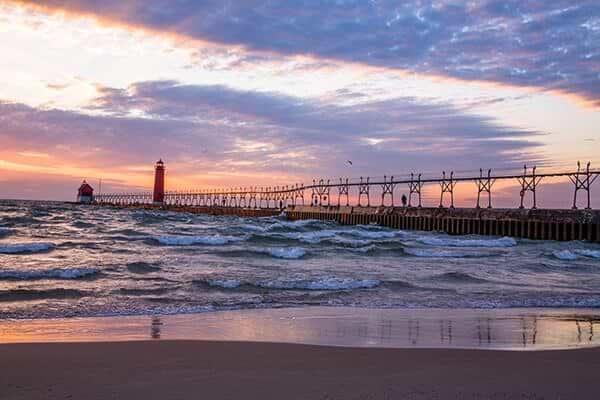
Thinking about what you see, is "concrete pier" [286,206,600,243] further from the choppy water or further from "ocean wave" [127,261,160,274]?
"ocean wave" [127,261,160,274]

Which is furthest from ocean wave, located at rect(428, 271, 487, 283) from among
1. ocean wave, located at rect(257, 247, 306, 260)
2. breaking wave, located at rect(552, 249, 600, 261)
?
breaking wave, located at rect(552, 249, 600, 261)

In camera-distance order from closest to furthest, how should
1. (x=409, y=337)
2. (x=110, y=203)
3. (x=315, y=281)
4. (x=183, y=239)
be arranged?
(x=409, y=337) → (x=315, y=281) → (x=183, y=239) → (x=110, y=203)

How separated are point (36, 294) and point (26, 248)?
936 centimetres

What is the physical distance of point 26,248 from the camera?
19078 millimetres

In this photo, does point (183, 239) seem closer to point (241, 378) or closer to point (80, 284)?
point (80, 284)

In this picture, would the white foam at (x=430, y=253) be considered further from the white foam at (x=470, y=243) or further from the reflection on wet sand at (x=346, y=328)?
the reflection on wet sand at (x=346, y=328)

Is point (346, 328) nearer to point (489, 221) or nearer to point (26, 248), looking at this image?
point (26, 248)

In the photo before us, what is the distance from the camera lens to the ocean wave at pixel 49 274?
12.7 m

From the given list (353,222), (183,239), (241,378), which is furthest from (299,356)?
(353,222)

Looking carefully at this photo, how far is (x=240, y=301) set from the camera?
1069cm

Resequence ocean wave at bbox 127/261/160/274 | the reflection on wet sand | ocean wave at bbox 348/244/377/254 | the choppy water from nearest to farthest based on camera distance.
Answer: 1. the reflection on wet sand
2. the choppy water
3. ocean wave at bbox 127/261/160/274
4. ocean wave at bbox 348/244/377/254

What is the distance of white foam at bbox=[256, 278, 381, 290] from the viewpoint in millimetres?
12688

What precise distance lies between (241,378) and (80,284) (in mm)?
7740

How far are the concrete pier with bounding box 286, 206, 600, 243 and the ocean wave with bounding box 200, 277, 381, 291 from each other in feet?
71.8
